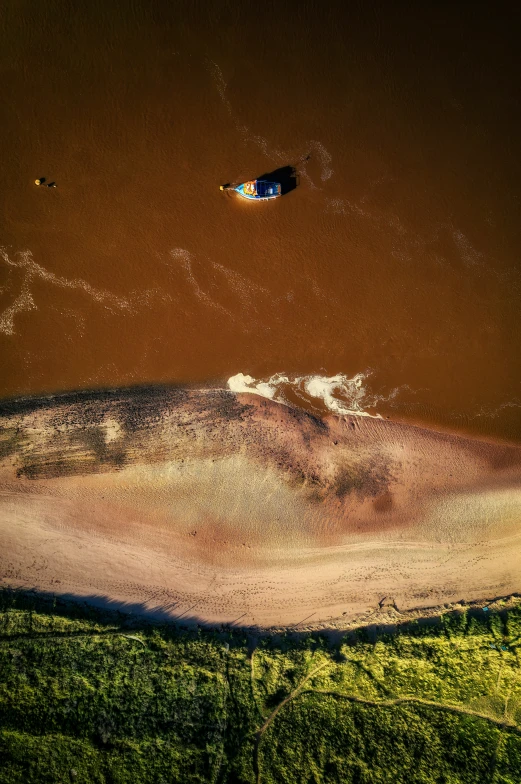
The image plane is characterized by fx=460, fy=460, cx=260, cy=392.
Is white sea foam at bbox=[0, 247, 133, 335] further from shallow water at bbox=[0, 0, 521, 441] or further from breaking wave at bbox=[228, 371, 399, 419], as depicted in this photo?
breaking wave at bbox=[228, 371, 399, 419]

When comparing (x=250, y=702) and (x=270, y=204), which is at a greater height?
(x=270, y=204)

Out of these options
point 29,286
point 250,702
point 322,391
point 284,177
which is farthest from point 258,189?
point 250,702

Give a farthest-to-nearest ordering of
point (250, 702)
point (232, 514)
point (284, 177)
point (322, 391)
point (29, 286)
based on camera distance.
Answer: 1. point (322, 391)
2. point (284, 177)
3. point (29, 286)
4. point (232, 514)
5. point (250, 702)

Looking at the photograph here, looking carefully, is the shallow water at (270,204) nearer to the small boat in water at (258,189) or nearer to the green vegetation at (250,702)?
the small boat in water at (258,189)

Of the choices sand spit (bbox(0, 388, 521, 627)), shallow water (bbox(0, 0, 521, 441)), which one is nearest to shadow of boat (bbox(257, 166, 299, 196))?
shallow water (bbox(0, 0, 521, 441))

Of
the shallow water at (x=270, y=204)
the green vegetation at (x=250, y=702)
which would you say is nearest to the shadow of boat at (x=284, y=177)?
the shallow water at (x=270, y=204)

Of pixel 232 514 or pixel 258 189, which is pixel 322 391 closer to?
pixel 232 514
